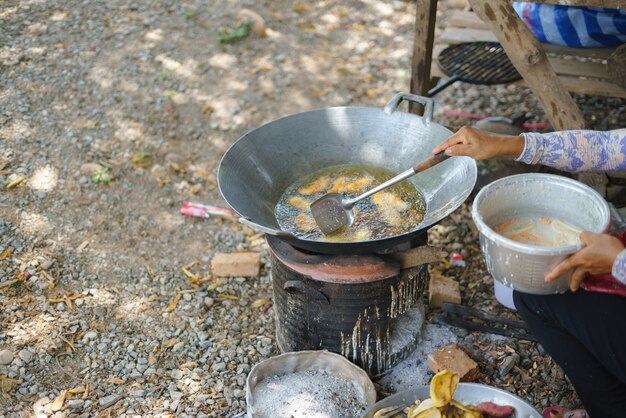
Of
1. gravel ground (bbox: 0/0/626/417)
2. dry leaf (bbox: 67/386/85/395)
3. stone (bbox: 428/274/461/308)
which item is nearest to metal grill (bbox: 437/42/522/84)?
gravel ground (bbox: 0/0/626/417)

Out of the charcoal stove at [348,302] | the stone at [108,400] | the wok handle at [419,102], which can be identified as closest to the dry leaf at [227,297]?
the charcoal stove at [348,302]

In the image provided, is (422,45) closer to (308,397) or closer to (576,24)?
(576,24)

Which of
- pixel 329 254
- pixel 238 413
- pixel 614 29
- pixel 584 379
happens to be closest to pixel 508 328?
pixel 584 379

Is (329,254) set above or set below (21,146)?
above

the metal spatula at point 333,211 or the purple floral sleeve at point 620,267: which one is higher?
the purple floral sleeve at point 620,267

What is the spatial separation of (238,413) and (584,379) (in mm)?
1477

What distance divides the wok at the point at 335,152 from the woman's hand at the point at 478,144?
232 millimetres

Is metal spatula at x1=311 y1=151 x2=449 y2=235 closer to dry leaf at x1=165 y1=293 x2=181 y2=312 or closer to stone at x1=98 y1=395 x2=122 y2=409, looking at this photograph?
dry leaf at x1=165 y1=293 x2=181 y2=312

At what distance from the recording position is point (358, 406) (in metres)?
2.69

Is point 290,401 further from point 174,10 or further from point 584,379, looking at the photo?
point 174,10

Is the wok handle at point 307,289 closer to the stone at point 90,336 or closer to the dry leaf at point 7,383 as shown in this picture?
the stone at point 90,336

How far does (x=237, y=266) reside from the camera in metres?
3.57

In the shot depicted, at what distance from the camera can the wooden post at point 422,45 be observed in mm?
3375

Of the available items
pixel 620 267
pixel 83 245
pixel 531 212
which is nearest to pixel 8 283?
pixel 83 245
